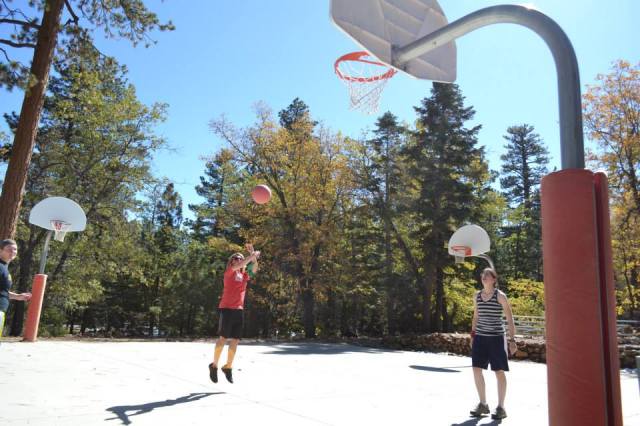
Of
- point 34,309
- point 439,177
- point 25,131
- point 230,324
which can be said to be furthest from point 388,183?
point 230,324

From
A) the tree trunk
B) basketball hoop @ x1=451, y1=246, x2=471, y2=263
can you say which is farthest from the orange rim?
basketball hoop @ x1=451, y1=246, x2=471, y2=263

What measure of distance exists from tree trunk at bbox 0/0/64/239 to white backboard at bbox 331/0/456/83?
25.2 feet

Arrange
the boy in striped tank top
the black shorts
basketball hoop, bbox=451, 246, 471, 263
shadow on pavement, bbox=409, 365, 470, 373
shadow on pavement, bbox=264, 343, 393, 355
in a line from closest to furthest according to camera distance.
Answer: the boy in striped tank top < the black shorts < shadow on pavement, bbox=409, 365, 470, 373 < basketball hoop, bbox=451, 246, 471, 263 < shadow on pavement, bbox=264, 343, 393, 355

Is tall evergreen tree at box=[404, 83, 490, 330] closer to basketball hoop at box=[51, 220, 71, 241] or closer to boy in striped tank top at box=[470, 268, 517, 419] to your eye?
basketball hoop at box=[51, 220, 71, 241]

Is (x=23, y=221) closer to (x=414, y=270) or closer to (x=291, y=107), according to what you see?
(x=414, y=270)

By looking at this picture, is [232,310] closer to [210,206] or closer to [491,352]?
[491,352]

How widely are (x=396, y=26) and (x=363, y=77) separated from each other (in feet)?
5.09

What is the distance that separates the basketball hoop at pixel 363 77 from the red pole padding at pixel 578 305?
154 inches

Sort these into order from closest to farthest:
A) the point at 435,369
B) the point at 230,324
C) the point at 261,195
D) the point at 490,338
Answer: the point at 490,338
the point at 230,324
the point at 261,195
the point at 435,369

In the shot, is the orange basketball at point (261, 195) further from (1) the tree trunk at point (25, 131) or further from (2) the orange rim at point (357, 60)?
(1) the tree trunk at point (25, 131)

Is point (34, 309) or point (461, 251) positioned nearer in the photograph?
point (34, 309)

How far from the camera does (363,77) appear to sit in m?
7.29

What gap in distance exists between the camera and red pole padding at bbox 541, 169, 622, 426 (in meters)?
3.44

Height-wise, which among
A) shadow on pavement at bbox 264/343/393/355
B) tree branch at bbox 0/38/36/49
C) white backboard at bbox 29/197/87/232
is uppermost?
tree branch at bbox 0/38/36/49
